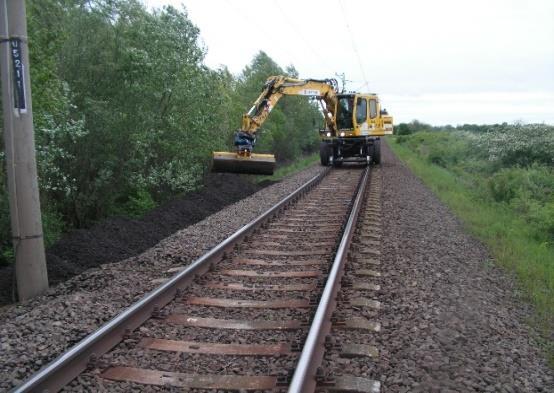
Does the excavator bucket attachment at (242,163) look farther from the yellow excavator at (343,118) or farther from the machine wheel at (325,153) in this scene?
the machine wheel at (325,153)

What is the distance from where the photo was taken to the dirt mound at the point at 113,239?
7363 millimetres

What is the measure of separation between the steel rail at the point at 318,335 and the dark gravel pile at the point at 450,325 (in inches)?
19.4

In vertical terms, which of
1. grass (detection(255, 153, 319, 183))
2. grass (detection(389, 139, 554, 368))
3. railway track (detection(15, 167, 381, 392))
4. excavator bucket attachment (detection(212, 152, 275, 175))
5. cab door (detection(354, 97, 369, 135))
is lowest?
grass (detection(389, 139, 554, 368))

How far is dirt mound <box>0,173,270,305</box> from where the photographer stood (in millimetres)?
7363

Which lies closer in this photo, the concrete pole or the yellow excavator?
the concrete pole

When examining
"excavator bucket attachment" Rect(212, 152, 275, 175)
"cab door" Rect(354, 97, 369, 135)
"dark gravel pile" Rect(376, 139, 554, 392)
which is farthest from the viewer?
"cab door" Rect(354, 97, 369, 135)

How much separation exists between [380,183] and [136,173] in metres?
7.48

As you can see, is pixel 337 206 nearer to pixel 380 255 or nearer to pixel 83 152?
pixel 380 255

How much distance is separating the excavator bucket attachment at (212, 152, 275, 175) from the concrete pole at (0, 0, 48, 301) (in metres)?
9.84

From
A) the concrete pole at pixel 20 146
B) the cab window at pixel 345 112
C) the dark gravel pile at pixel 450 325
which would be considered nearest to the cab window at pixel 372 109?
the cab window at pixel 345 112

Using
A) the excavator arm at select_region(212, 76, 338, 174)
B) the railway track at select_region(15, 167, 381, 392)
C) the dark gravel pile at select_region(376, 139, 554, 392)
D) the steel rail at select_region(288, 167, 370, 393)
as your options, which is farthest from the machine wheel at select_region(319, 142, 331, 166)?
the steel rail at select_region(288, 167, 370, 393)

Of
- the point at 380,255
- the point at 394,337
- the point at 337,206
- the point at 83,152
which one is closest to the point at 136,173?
the point at 83,152

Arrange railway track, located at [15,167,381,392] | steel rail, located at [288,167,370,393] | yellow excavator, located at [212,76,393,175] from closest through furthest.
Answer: steel rail, located at [288,167,370,393], railway track, located at [15,167,381,392], yellow excavator, located at [212,76,393,175]

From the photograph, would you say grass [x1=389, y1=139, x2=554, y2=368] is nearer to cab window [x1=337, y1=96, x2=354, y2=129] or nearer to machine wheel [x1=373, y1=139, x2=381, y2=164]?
cab window [x1=337, y1=96, x2=354, y2=129]
